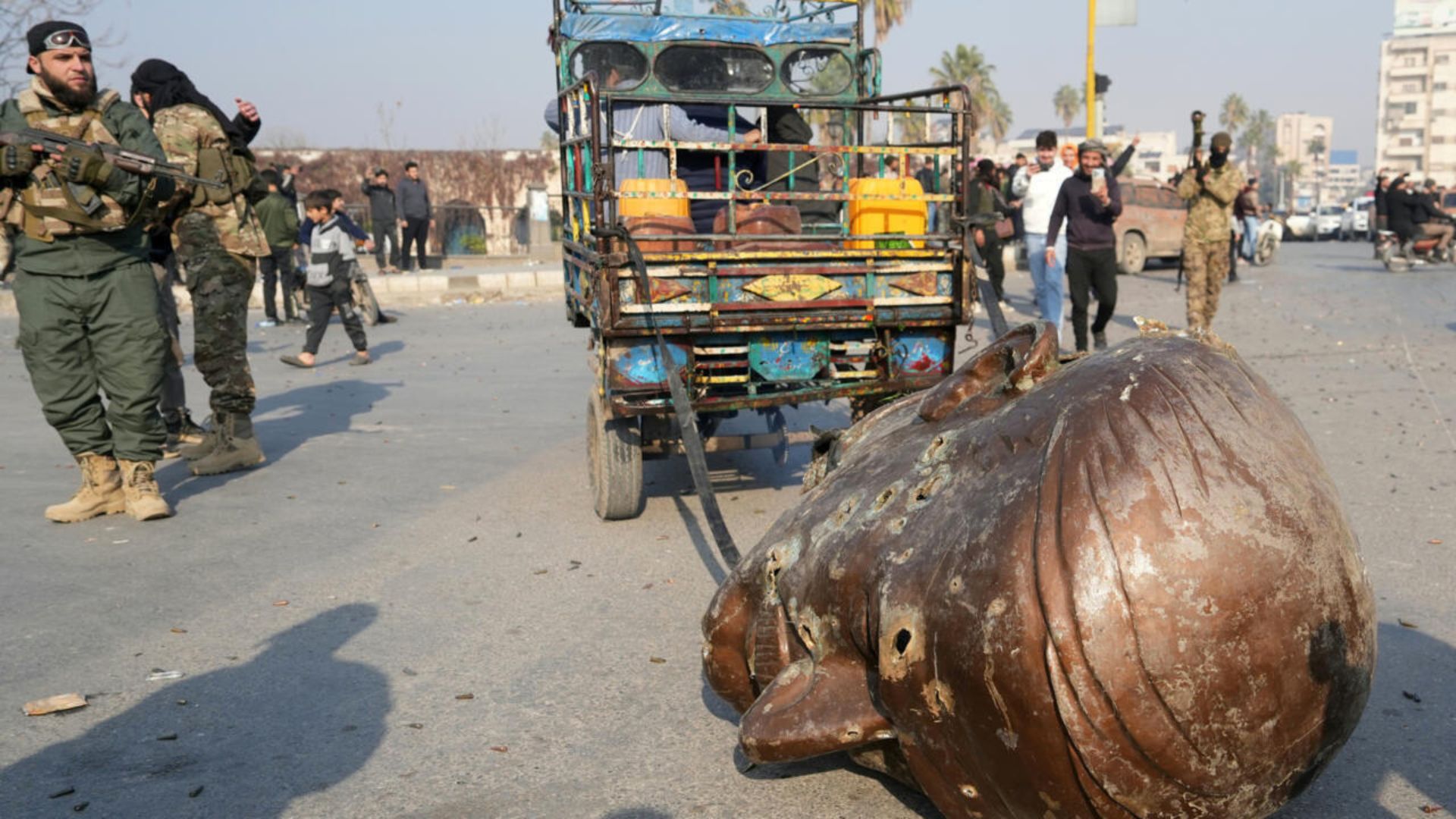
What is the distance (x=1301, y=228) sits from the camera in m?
44.3

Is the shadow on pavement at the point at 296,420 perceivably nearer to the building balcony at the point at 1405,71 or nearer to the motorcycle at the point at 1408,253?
the motorcycle at the point at 1408,253

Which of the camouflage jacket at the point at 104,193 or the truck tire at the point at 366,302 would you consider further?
the truck tire at the point at 366,302

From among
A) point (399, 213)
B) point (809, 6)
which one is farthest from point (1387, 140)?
point (809, 6)

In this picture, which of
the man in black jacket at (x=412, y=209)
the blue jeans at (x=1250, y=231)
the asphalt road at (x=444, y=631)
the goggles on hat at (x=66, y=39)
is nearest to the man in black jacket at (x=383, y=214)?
the man in black jacket at (x=412, y=209)

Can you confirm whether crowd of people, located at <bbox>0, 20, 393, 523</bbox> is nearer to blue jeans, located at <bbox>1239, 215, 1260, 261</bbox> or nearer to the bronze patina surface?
the bronze patina surface

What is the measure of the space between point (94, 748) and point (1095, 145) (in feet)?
29.8

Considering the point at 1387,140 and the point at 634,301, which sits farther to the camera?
the point at 1387,140

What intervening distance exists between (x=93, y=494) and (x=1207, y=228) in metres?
9.78

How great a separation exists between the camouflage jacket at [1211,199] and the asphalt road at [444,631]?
99.2 inches

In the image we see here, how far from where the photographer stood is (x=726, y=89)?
26.7 ft

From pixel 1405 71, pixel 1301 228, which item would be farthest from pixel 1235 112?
pixel 1301 228

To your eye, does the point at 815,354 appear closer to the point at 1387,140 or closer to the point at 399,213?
the point at 399,213

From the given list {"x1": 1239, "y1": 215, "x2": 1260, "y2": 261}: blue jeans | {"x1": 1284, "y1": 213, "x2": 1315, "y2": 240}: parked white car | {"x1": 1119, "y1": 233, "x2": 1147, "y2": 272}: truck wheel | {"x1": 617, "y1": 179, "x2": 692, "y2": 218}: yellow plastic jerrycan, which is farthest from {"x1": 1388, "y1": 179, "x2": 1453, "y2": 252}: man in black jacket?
{"x1": 617, "y1": 179, "x2": 692, "y2": 218}: yellow plastic jerrycan

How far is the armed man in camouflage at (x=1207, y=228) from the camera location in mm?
11297
